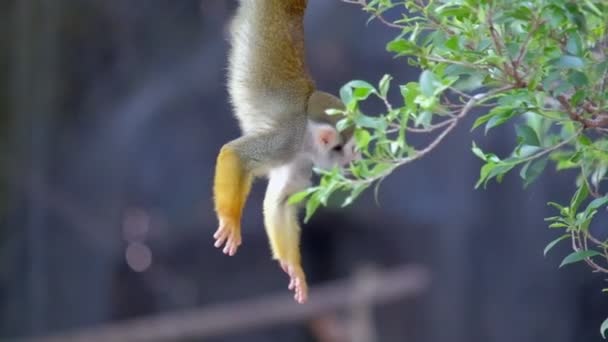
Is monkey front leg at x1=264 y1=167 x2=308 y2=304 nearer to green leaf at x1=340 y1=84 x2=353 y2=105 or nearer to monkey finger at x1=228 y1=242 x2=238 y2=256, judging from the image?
monkey finger at x1=228 y1=242 x2=238 y2=256

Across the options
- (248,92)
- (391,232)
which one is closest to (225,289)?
(391,232)

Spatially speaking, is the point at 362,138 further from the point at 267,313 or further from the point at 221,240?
the point at 267,313

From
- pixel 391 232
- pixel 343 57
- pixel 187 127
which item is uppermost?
pixel 343 57

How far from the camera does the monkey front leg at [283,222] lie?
243 centimetres

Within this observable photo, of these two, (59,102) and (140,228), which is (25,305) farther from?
(59,102)

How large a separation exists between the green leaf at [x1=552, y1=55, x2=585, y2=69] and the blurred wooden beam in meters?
3.68

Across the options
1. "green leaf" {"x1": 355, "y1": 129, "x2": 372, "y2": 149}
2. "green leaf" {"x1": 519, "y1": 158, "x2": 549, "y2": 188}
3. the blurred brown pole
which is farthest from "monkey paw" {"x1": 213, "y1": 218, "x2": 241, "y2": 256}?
the blurred brown pole

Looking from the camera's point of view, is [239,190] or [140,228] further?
[140,228]

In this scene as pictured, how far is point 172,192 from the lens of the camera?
17.2ft

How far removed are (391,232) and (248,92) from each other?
10.9 ft

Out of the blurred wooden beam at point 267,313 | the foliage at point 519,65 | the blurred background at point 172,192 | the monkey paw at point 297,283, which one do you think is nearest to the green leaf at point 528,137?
the foliage at point 519,65

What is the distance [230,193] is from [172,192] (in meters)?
3.11

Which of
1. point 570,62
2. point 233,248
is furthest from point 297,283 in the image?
point 570,62

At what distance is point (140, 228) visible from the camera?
18.7 feet
